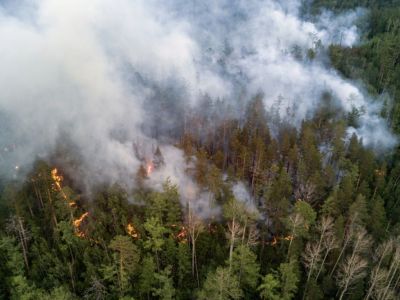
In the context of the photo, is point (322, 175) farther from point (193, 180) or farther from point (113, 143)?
point (113, 143)

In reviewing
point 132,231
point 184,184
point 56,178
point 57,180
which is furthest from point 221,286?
point 56,178

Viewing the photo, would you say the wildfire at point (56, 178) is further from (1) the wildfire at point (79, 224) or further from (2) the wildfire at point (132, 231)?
(2) the wildfire at point (132, 231)

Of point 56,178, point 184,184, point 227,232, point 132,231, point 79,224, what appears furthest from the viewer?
point 56,178

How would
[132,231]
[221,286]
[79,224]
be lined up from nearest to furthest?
[221,286], [132,231], [79,224]

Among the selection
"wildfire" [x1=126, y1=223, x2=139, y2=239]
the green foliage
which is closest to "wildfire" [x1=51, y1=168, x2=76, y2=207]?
"wildfire" [x1=126, y1=223, x2=139, y2=239]

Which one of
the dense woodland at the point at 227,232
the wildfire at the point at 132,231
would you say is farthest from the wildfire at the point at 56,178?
the wildfire at the point at 132,231

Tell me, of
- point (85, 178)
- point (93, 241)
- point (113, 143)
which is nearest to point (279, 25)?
point (113, 143)

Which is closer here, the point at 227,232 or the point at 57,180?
the point at 227,232

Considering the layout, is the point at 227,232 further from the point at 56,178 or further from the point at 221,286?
the point at 56,178
